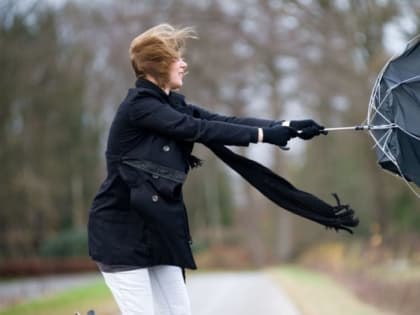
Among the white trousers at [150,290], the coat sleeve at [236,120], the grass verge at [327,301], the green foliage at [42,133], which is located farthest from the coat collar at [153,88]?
the green foliage at [42,133]

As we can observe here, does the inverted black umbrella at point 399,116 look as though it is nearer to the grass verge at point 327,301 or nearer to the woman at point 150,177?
the woman at point 150,177

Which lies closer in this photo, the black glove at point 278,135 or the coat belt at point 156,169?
the coat belt at point 156,169

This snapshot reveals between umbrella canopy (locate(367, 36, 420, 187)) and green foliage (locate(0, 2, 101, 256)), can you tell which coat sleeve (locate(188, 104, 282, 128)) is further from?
green foliage (locate(0, 2, 101, 256))

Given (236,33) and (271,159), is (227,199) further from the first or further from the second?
(236,33)

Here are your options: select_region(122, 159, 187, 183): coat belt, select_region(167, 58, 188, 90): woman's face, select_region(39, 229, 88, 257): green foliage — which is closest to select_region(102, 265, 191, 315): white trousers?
select_region(122, 159, 187, 183): coat belt

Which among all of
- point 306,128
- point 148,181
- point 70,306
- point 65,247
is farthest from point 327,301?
point 65,247

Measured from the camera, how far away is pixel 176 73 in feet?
15.8

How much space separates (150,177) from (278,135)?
736 mm

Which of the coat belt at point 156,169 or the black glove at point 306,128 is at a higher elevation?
the black glove at point 306,128

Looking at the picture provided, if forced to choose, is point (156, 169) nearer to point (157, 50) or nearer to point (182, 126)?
point (182, 126)

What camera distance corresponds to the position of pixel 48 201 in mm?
42094

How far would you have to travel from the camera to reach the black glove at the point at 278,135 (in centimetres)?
480

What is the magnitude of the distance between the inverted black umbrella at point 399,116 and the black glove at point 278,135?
589mm

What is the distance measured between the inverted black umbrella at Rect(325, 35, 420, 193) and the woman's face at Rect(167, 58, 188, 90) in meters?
1.13
